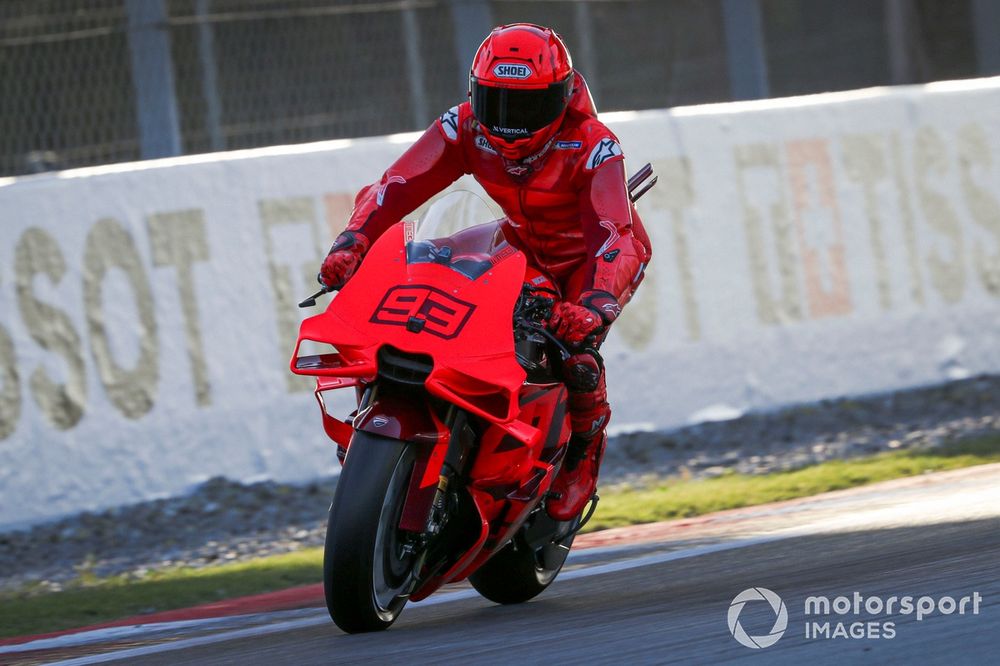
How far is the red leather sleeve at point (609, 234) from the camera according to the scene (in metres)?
5.16

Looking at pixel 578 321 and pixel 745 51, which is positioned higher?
pixel 745 51

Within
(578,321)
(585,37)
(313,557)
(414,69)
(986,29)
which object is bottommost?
(313,557)

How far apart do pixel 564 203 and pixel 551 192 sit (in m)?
0.08

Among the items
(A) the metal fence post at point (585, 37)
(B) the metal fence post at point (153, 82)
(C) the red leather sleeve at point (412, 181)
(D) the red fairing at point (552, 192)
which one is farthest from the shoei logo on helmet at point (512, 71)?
(A) the metal fence post at point (585, 37)

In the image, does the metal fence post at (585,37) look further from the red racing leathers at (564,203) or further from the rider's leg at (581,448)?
the rider's leg at (581,448)

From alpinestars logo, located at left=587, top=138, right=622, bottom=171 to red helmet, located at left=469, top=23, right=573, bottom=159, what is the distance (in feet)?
0.58

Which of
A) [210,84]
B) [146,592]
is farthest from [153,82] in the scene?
[146,592]

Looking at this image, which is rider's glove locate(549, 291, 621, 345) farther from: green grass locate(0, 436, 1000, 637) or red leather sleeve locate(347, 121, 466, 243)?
green grass locate(0, 436, 1000, 637)

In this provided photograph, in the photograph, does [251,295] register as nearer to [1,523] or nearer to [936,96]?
[1,523]

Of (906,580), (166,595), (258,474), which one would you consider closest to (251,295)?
(258,474)

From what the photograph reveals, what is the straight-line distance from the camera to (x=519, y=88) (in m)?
5.25

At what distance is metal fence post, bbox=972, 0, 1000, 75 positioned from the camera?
558 inches

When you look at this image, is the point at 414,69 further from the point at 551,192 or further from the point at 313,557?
the point at 551,192

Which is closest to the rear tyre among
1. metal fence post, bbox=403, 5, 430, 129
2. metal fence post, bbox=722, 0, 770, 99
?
metal fence post, bbox=403, 5, 430, 129
